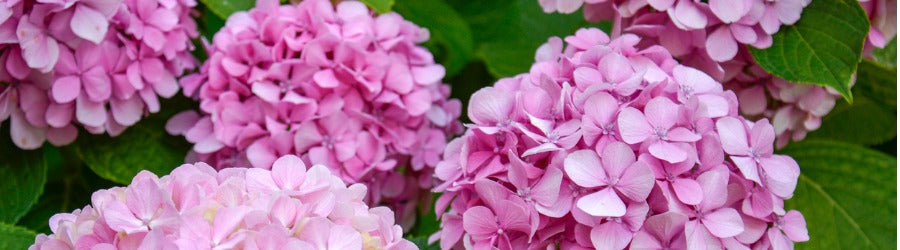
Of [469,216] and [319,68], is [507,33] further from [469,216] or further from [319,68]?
[469,216]

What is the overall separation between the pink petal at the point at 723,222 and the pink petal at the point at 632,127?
75 millimetres

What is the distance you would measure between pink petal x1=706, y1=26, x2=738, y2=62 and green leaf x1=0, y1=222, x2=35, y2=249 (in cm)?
60

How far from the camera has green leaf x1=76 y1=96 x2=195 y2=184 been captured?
1.01 meters

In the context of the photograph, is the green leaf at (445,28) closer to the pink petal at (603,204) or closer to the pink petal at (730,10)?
the pink petal at (730,10)

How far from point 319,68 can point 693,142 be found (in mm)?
382

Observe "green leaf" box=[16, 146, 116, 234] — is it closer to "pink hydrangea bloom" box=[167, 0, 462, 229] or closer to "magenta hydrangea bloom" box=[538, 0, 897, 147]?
"pink hydrangea bloom" box=[167, 0, 462, 229]

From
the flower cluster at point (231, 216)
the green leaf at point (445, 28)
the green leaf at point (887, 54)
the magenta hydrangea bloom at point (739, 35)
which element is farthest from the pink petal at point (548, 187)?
the green leaf at point (445, 28)

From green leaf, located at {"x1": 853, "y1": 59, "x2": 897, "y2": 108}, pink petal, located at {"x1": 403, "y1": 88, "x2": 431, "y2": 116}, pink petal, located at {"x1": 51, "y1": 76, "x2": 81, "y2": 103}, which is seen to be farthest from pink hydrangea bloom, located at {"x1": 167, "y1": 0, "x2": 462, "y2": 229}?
green leaf, located at {"x1": 853, "y1": 59, "x2": 897, "y2": 108}

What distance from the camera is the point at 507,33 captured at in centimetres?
136

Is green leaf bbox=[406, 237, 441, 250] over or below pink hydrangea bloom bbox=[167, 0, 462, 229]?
below

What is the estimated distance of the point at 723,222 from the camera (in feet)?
2.41

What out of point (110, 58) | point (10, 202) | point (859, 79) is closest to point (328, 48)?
point (110, 58)

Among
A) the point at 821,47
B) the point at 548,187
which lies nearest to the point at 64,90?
→ the point at 548,187

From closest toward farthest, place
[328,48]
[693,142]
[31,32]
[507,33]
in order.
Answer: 1. [693,142]
2. [31,32]
3. [328,48]
4. [507,33]
